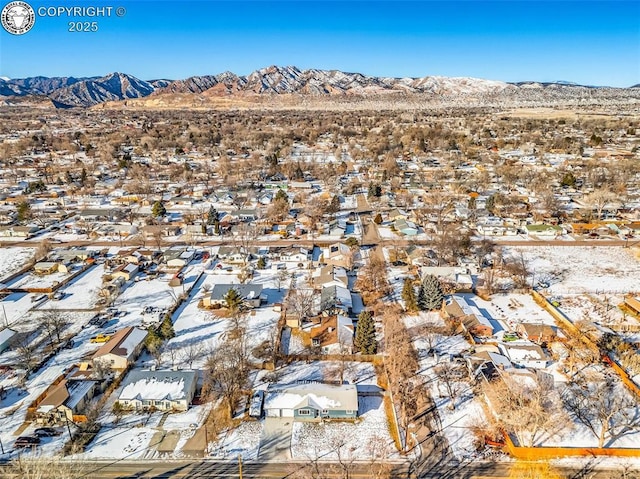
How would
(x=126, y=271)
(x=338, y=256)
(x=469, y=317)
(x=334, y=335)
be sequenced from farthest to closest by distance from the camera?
(x=338, y=256) → (x=126, y=271) → (x=469, y=317) → (x=334, y=335)

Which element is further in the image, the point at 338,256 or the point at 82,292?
the point at 338,256

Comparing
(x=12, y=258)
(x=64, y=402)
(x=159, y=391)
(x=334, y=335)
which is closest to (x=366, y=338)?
(x=334, y=335)

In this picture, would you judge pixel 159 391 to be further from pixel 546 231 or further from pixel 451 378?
pixel 546 231

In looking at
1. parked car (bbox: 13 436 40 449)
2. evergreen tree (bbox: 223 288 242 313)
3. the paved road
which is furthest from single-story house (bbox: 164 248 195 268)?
parked car (bbox: 13 436 40 449)

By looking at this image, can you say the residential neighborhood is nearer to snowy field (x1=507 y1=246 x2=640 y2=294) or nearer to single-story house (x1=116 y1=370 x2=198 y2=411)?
single-story house (x1=116 y1=370 x2=198 y2=411)

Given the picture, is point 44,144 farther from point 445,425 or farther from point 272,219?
point 445,425

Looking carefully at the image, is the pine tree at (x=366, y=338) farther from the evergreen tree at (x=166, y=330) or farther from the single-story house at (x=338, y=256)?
the single-story house at (x=338, y=256)
